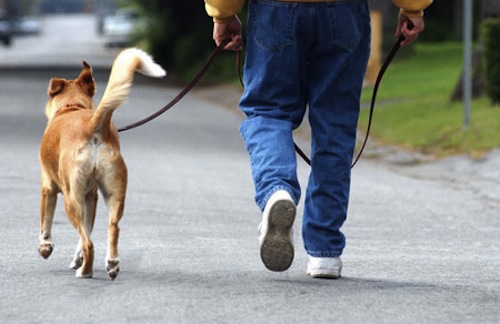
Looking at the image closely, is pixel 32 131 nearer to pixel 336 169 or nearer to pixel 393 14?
pixel 336 169

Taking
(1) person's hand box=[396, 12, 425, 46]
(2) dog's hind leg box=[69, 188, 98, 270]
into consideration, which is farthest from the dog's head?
(1) person's hand box=[396, 12, 425, 46]

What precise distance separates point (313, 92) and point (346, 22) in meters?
0.36

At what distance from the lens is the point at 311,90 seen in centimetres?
633

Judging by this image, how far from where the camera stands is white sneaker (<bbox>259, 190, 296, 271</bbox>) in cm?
577

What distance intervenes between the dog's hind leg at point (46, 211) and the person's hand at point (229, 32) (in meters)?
1.02

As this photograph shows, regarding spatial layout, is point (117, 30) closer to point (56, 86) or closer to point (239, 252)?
point (239, 252)

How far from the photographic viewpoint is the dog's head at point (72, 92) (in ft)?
22.1

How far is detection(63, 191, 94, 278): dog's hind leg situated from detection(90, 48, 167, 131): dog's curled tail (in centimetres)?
33

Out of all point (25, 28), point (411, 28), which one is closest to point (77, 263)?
point (411, 28)

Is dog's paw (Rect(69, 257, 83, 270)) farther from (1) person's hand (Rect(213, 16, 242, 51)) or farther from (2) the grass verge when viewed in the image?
(2) the grass verge

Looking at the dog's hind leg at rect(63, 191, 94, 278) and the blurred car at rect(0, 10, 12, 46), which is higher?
the dog's hind leg at rect(63, 191, 94, 278)

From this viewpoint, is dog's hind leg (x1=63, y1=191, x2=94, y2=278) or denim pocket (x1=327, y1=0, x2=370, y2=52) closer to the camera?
dog's hind leg (x1=63, y1=191, x2=94, y2=278)

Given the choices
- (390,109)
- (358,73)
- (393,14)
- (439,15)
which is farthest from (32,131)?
(439,15)

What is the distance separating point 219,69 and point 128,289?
27635 mm
